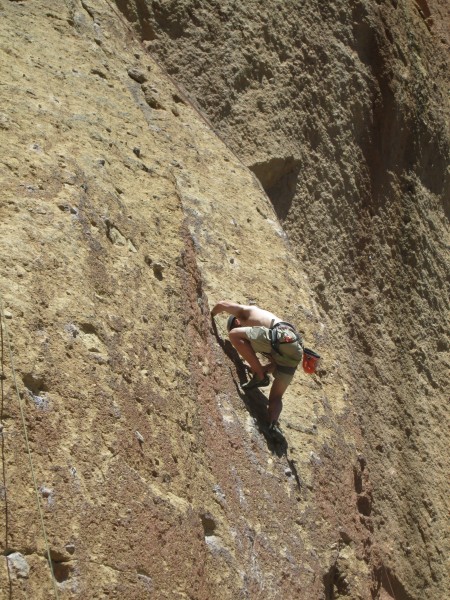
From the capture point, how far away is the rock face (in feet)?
15.4

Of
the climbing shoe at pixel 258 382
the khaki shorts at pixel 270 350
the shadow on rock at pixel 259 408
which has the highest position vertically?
the khaki shorts at pixel 270 350

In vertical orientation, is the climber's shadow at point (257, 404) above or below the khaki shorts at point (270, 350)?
below

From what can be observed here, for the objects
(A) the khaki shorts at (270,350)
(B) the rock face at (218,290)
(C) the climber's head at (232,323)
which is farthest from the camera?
(C) the climber's head at (232,323)

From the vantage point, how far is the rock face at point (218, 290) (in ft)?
15.4

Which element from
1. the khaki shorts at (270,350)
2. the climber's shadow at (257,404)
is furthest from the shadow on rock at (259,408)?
the khaki shorts at (270,350)

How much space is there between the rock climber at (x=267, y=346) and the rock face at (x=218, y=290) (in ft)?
0.40

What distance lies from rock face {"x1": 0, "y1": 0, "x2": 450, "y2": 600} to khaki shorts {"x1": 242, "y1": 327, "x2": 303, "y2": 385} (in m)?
0.19

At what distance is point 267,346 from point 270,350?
0.03m

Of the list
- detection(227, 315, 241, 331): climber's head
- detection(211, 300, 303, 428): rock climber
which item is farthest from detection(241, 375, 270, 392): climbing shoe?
detection(227, 315, 241, 331): climber's head

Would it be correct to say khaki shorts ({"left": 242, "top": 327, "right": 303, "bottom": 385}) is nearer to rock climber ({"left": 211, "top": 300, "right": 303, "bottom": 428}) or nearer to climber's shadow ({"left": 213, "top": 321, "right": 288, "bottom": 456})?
rock climber ({"left": 211, "top": 300, "right": 303, "bottom": 428})

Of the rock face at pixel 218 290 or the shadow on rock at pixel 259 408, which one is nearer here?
the rock face at pixel 218 290

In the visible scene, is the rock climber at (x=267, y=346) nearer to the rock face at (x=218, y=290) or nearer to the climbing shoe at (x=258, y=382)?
the climbing shoe at (x=258, y=382)

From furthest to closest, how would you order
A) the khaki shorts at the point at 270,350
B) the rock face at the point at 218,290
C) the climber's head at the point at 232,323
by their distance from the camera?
the climber's head at the point at 232,323, the khaki shorts at the point at 270,350, the rock face at the point at 218,290

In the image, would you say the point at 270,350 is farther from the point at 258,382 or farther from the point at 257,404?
the point at 257,404
